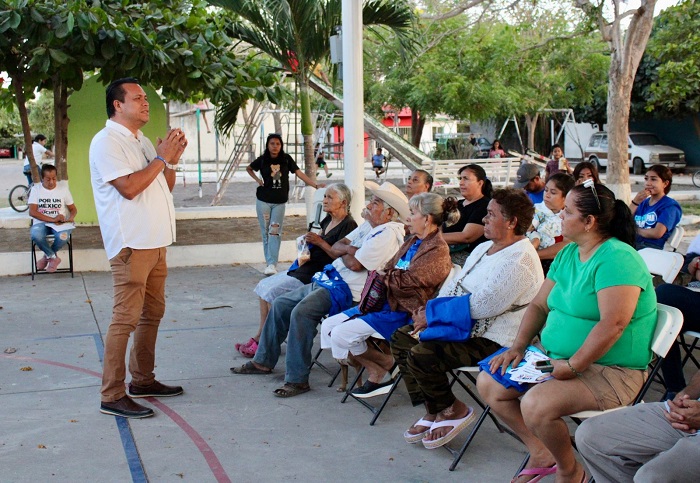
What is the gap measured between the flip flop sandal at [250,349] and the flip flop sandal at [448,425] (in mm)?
2324

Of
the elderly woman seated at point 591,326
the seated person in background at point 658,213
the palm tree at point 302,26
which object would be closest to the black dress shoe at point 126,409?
the elderly woman seated at point 591,326

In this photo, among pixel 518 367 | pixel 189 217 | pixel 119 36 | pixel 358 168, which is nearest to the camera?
pixel 518 367

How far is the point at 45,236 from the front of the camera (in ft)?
31.6

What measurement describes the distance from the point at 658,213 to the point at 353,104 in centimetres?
324

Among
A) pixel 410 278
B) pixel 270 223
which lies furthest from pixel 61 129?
pixel 410 278

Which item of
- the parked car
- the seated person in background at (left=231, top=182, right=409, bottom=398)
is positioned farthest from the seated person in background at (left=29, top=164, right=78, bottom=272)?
the parked car

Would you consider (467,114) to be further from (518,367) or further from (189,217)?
(518,367)

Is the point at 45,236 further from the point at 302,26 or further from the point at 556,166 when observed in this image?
the point at 556,166

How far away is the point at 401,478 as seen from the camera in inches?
160

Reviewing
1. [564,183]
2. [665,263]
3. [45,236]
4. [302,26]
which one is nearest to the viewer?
[665,263]

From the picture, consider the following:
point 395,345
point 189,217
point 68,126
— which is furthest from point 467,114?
point 395,345

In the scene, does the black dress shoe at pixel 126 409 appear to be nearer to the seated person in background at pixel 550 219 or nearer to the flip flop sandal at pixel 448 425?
the flip flop sandal at pixel 448 425

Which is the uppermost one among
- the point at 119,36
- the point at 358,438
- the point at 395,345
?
the point at 119,36

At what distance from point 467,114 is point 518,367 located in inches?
881
